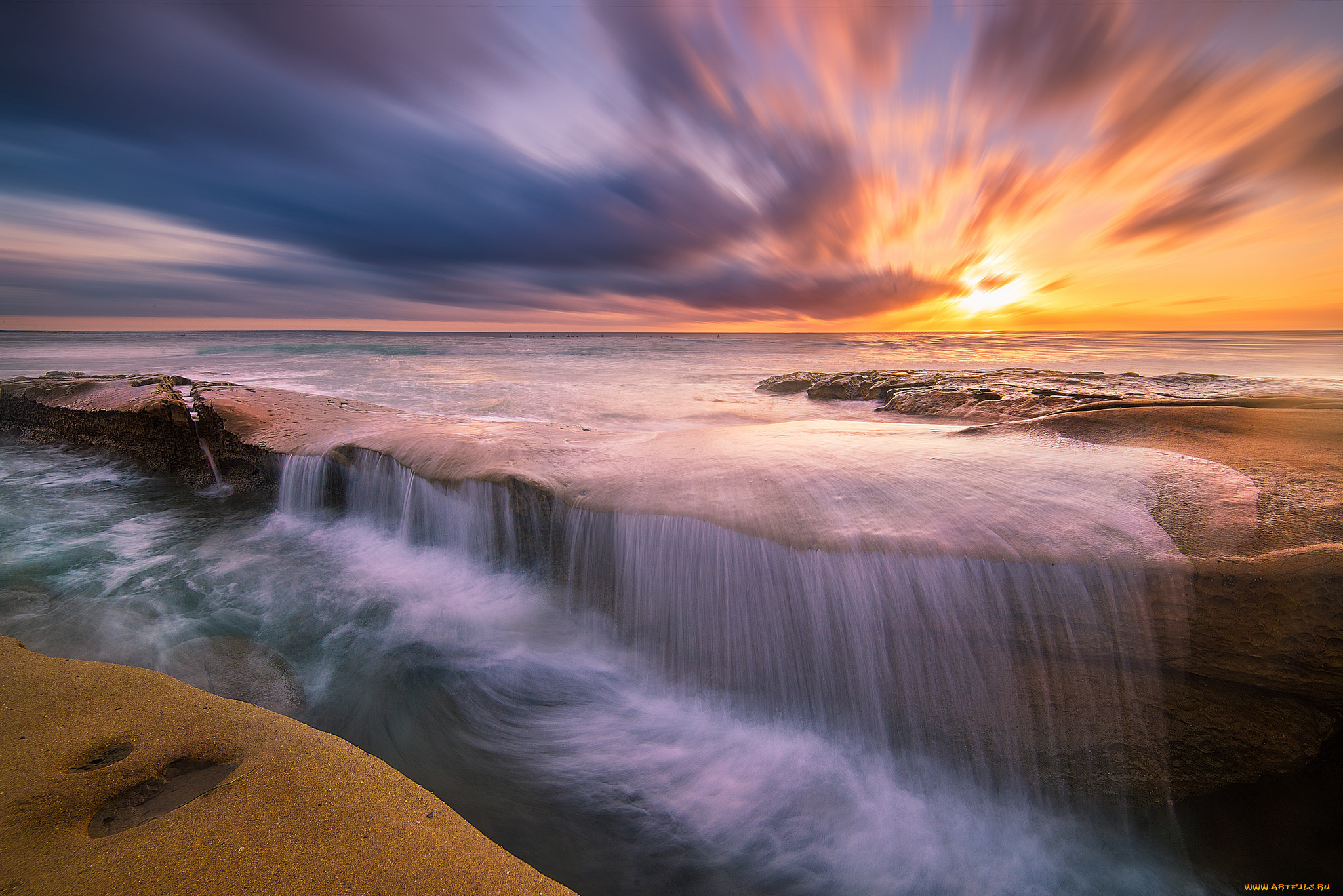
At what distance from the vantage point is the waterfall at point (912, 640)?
245 cm

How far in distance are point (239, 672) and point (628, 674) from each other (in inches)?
102

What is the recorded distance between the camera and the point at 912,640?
9.29 feet

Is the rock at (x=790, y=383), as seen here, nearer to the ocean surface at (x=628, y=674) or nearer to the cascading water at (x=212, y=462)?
the ocean surface at (x=628, y=674)

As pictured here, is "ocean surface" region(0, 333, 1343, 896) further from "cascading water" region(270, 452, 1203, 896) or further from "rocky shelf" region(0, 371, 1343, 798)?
"rocky shelf" region(0, 371, 1343, 798)

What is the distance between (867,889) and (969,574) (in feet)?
5.46

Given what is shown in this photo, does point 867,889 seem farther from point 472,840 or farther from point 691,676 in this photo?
point 472,840

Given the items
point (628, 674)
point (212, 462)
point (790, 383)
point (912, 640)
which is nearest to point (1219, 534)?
point (912, 640)

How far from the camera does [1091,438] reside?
3.97 metres

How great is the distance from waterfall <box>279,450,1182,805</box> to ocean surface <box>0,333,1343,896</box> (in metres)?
0.02

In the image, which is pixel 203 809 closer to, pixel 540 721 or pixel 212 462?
pixel 540 721

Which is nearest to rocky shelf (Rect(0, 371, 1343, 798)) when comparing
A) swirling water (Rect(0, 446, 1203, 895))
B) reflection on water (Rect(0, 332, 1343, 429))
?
swirling water (Rect(0, 446, 1203, 895))

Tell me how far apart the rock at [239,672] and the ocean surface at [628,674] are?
9cm

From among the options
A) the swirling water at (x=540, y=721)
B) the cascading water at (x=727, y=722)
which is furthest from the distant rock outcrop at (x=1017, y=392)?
the swirling water at (x=540, y=721)

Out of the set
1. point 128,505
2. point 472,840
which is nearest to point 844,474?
point 472,840
